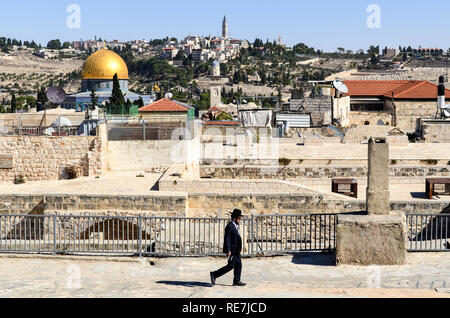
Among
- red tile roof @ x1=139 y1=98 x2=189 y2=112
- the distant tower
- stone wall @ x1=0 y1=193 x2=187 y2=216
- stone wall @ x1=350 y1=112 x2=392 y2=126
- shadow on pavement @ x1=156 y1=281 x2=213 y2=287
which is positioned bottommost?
shadow on pavement @ x1=156 y1=281 x2=213 y2=287

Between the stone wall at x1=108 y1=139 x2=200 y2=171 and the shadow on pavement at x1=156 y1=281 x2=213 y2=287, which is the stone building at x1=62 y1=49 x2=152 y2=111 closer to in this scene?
the stone wall at x1=108 y1=139 x2=200 y2=171

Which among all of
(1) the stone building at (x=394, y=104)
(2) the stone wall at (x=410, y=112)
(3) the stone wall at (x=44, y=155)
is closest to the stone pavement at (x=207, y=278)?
(3) the stone wall at (x=44, y=155)

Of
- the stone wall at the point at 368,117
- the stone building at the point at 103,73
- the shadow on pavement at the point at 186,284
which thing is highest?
the stone building at the point at 103,73

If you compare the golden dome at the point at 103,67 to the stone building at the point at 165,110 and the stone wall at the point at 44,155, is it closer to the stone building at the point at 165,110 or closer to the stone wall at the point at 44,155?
the stone building at the point at 165,110

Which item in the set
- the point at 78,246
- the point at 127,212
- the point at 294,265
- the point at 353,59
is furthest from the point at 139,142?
the point at 353,59

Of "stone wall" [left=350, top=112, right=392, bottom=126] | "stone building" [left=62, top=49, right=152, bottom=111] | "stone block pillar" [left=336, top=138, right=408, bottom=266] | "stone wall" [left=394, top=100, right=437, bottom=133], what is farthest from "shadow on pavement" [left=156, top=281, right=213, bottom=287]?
"stone building" [left=62, top=49, right=152, bottom=111]

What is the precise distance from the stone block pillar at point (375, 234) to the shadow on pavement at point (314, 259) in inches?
14.7

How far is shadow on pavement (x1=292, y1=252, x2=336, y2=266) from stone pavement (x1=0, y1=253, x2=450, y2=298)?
16 mm

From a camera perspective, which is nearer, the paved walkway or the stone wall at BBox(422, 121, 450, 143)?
the paved walkway

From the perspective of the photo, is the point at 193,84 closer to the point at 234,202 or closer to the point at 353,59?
the point at 353,59

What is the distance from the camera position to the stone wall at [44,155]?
22391 millimetres

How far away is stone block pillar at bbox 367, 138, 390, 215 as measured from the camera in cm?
1016
